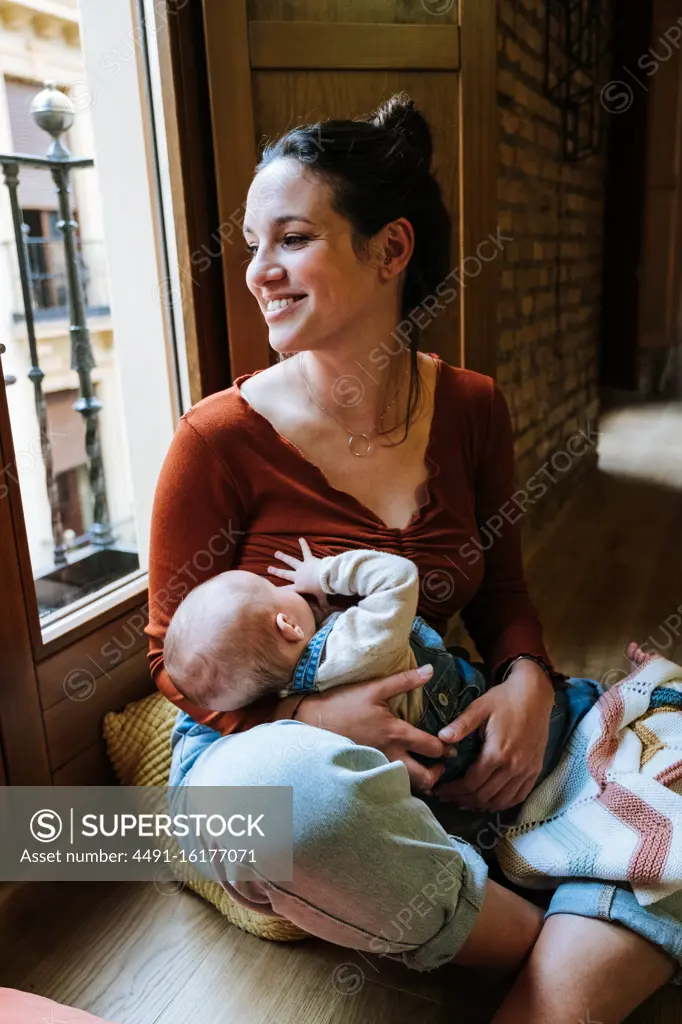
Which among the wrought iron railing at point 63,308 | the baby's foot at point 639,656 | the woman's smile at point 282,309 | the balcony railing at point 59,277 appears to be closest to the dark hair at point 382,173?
the woman's smile at point 282,309

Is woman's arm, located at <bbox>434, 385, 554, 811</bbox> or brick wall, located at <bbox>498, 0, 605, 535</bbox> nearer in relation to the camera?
woman's arm, located at <bbox>434, 385, 554, 811</bbox>

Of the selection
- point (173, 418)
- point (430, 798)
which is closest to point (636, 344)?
point (173, 418)

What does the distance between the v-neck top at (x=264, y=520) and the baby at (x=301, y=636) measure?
7 cm

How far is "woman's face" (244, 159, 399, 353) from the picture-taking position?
120cm

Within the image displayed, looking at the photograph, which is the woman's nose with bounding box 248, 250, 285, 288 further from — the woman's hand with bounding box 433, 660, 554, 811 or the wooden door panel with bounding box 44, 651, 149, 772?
the wooden door panel with bounding box 44, 651, 149, 772

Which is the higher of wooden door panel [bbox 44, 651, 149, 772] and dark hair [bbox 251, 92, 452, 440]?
dark hair [bbox 251, 92, 452, 440]

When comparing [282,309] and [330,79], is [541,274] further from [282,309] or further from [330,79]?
[282,309]

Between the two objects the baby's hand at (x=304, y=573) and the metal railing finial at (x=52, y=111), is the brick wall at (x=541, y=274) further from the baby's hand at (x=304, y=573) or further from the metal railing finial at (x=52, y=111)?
the baby's hand at (x=304, y=573)

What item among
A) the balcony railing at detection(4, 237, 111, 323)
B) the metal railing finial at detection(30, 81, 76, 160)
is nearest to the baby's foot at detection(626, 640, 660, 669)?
the balcony railing at detection(4, 237, 111, 323)

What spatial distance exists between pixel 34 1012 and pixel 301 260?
101cm

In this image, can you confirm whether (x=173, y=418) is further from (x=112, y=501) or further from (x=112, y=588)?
(x=112, y=501)

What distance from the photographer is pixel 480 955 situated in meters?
1.08

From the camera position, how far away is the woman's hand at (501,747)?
1.16 metres

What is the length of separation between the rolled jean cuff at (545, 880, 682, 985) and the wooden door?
3.56 ft
